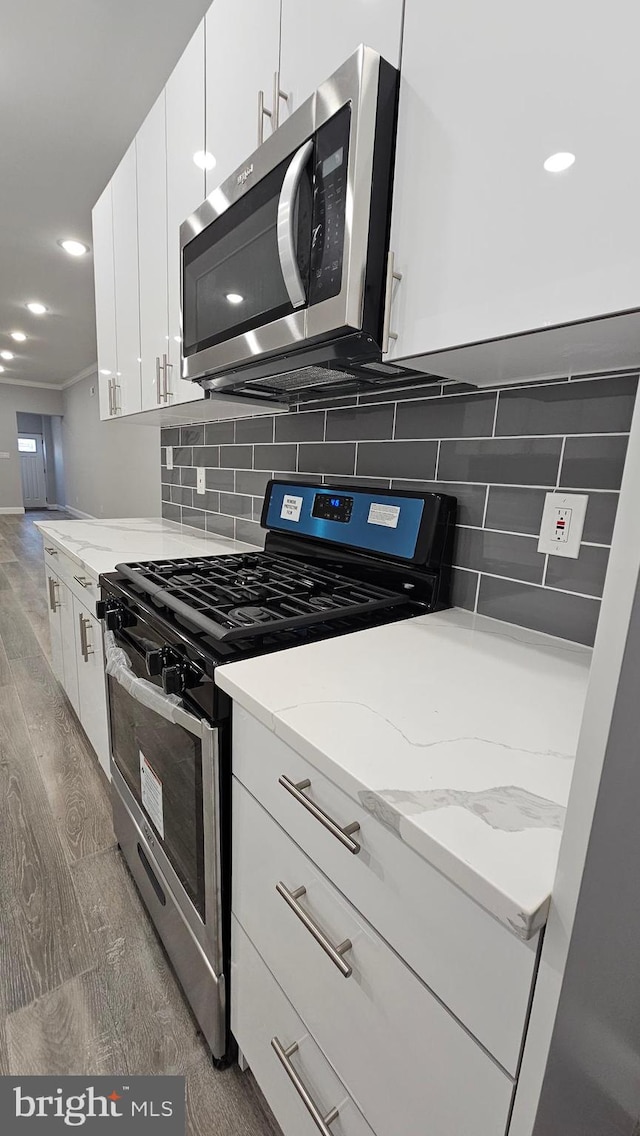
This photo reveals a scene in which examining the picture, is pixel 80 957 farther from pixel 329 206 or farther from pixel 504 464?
pixel 329 206

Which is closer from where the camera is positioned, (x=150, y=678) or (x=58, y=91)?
(x=150, y=678)

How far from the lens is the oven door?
2.83ft

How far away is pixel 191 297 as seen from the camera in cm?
→ 133

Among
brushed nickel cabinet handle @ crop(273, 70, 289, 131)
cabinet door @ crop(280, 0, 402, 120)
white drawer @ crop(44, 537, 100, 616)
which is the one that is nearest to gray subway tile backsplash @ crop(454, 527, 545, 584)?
cabinet door @ crop(280, 0, 402, 120)

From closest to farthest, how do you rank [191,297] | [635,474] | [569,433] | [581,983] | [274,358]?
[635,474], [581,983], [569,433], [274,358], [191,297]

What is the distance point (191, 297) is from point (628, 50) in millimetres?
1093

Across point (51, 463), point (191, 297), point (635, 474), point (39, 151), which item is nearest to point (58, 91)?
point (39, 151)

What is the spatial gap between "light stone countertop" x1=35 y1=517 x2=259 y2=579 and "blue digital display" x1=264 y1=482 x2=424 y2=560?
32cm

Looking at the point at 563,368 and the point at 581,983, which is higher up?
the point at 563,368

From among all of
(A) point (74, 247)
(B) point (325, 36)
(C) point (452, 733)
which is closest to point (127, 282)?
(B) point (325, 36)

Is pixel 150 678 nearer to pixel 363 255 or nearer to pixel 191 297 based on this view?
pixel 363 255

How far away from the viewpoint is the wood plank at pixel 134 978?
3.39 feet

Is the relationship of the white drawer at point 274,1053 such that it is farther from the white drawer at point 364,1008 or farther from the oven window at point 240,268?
the oven window at point 240,268

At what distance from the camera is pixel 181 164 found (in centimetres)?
142
